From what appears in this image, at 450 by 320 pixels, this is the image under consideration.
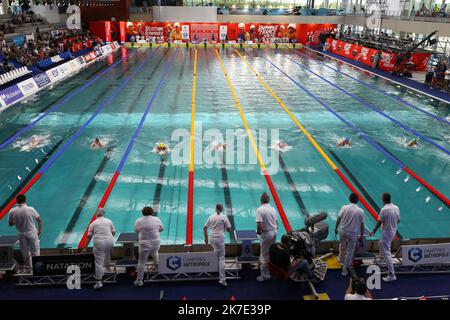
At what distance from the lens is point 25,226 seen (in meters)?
5.70

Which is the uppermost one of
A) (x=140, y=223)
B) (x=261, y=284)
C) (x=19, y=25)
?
(x=19, y=25)

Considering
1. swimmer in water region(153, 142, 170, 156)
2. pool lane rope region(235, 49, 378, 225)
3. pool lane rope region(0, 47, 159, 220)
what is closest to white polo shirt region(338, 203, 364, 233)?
pool lane rope region(235, 49, 378, 225)

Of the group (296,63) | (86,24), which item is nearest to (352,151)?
(296,63)

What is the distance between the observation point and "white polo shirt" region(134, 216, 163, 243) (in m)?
5.54

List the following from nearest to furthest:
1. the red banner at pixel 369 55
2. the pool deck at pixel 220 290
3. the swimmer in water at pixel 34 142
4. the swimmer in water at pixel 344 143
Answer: the pool deck at pixel 220 290
the swimmer in water at pixel 34 142
the swimmer in water at pixel 344 143
the red banner at pixel 369 55

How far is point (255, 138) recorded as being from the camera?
12133 mm

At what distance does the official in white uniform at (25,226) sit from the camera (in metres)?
5.65

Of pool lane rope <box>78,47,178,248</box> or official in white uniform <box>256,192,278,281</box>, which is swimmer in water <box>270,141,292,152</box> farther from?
official in white uniform <box>256,192,278,281</box>

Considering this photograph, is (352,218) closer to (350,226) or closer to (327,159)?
(350,226)

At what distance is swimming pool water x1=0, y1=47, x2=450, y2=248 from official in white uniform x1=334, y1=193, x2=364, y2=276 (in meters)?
1.72

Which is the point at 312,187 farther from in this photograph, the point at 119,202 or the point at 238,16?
the point at 238,16

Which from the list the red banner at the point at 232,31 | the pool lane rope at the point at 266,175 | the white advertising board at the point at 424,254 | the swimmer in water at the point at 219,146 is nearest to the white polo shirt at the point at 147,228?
the pool lane rope at the point at 266,175

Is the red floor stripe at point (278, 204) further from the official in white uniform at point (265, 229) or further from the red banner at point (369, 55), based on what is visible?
the red banner at point (369, 55)

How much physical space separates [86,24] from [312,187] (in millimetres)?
35815
